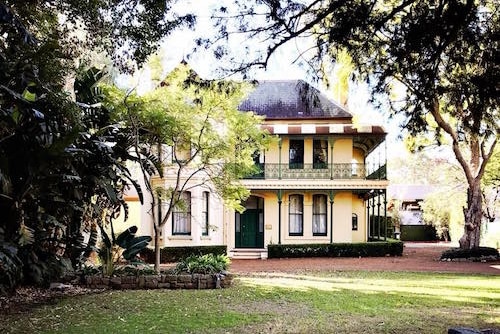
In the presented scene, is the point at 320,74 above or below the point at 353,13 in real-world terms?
below

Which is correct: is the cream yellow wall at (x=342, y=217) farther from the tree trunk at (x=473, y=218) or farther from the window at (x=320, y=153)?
the tree trunk at (x=473, y=218)

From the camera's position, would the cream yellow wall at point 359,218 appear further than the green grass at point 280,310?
Yes

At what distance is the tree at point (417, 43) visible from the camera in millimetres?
7043

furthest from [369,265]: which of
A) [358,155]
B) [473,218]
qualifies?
[358,155]

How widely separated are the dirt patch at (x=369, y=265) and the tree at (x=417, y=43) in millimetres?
10994

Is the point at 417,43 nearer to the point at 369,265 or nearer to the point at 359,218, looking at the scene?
the point at 369,265

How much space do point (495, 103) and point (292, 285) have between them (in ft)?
25.6

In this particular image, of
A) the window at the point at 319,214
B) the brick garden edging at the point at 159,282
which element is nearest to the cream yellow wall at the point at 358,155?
the window at the point at 319,214

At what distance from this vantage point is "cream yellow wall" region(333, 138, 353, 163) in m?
26.0

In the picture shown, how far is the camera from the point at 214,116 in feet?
48.1

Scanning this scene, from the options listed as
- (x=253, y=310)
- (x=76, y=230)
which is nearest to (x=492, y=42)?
(x=253, y=310)

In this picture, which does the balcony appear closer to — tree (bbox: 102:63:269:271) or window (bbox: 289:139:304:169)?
window (bbox: 289:139:304:169)

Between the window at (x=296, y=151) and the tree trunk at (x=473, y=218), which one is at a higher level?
the window at (x=296, y=151)

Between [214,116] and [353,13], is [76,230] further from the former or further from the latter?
[353,13]
